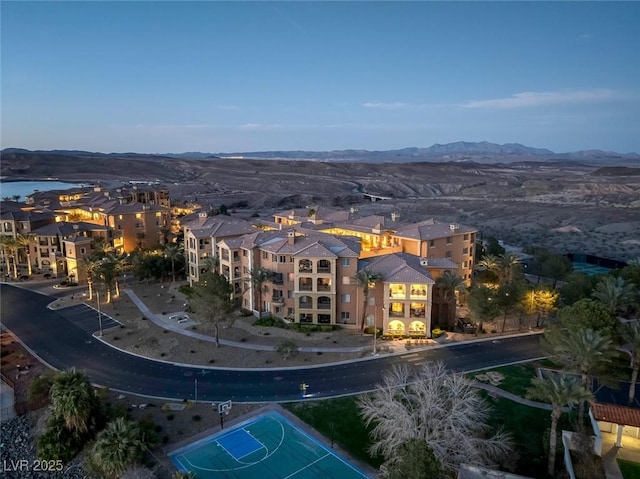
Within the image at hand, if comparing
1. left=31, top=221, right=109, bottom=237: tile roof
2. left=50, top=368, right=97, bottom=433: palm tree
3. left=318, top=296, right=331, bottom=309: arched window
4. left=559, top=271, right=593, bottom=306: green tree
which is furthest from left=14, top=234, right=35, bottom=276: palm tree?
left=559, top=271, right=593, bottom=306: green tree

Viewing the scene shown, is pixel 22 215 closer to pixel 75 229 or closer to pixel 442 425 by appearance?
pixel 75 229

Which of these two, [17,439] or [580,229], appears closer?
[17,439]

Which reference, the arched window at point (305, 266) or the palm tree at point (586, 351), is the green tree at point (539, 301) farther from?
the arched window at point (305, 266)

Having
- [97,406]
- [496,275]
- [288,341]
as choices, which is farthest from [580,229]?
[97,406]

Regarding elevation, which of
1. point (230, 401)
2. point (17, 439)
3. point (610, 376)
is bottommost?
point (17, 439)

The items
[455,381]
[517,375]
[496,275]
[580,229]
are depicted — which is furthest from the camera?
[580,229]

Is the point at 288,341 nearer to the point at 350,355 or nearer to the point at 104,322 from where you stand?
the point at 350,355
